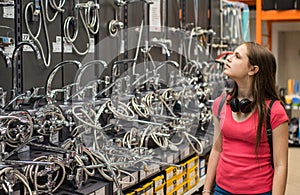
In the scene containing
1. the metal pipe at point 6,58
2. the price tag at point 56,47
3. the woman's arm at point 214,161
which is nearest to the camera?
the metal pipe at point 6,58

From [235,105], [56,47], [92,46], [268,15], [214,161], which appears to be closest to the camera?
[235,105]

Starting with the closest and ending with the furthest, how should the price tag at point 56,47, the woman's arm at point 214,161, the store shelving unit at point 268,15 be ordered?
the woman's arm at point 214,161
the price tag at point 56,47
the store shelving unit at point 268,15

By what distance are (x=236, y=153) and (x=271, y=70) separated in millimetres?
367

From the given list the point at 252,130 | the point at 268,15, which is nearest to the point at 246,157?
the point at 252,130

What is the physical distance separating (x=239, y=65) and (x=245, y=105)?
0.55 feet

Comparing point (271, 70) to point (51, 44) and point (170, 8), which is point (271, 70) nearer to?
point (51, 44)

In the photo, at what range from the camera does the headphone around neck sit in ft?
6.18

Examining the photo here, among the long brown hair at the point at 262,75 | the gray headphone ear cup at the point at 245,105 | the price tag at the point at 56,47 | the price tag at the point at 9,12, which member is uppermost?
the price tag at the point at 9,12

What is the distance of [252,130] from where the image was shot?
186 cm

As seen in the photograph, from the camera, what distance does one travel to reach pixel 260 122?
1.84 metres

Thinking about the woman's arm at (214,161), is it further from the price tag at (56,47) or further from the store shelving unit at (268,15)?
the store shelving unit at (268,15)

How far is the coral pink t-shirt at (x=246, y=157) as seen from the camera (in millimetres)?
1867

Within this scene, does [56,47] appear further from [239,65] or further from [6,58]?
[239,65]

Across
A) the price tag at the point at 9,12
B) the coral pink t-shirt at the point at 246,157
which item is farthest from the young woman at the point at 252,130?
the price tag at the point at 9,12
